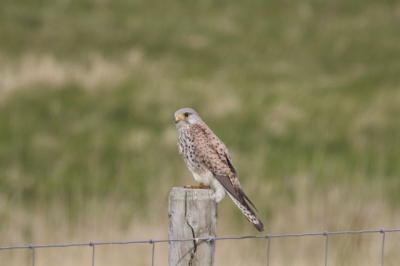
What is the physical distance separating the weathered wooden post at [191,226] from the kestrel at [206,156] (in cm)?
91

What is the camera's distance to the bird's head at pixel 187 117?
219 inches

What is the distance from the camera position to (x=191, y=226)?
3.85m

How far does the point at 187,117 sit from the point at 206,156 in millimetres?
470

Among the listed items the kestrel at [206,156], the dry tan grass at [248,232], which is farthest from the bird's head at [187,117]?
the dry tan grass at [248,232]

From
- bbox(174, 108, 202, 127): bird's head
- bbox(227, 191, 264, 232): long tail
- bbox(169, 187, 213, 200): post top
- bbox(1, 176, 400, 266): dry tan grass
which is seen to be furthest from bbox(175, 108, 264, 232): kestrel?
bbox(1, 176, 400, 266): dry tan grass

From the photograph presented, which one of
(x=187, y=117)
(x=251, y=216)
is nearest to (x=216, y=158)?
(x=187, y=117)

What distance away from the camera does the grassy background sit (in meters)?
7.69

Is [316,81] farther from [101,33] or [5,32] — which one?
[5,32]

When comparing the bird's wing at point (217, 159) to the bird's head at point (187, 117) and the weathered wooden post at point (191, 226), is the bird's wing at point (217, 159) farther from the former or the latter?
the weathered wooden post at point (191, 226)

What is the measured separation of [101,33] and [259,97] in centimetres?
576

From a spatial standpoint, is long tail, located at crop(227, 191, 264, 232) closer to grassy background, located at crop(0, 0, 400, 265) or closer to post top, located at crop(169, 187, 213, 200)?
post top, located at crop(169, 187, 213, 200)

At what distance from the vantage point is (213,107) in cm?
1348

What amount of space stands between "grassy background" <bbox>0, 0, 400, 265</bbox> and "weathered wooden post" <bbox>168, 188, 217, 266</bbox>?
272cm

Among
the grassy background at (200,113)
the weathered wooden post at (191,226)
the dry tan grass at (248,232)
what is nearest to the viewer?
the weathered wooden post at (191,226)
